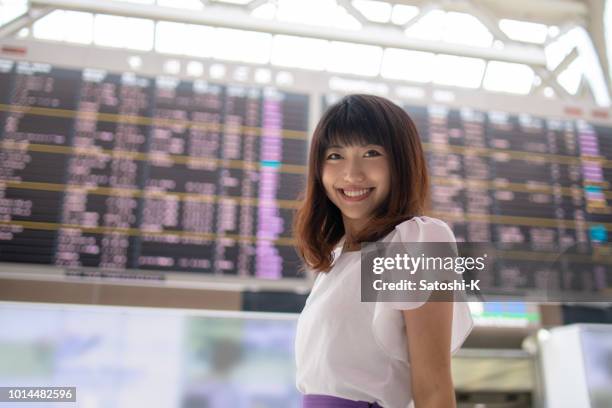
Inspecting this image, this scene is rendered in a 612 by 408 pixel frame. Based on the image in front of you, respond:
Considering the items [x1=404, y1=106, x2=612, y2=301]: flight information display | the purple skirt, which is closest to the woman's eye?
the purple skirt

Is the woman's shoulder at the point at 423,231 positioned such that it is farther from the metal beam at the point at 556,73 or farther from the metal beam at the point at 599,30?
the metal beam at the point at 556,73

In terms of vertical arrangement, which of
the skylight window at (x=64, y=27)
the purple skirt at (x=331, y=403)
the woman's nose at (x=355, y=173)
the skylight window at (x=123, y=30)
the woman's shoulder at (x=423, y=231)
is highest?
the skylight window at (x=123, y=30)

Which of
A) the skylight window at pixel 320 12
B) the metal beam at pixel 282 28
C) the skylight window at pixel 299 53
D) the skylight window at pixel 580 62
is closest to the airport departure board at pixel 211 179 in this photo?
the metal beam at pixel 282 28

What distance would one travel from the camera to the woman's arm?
28.8 inches

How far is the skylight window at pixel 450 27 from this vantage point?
14.8 feet

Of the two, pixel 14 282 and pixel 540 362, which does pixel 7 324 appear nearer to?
pixel 14 282

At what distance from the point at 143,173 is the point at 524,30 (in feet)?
12.9

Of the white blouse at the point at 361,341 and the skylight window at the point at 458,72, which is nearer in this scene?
the white blouse at the point at 361,341

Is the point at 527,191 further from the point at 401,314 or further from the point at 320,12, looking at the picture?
the point at 320,12

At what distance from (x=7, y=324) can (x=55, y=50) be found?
1.36 m

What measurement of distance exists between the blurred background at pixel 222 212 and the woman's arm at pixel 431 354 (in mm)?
1477

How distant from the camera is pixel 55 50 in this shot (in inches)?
99.0

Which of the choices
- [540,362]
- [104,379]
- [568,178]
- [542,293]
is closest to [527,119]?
[568,178]

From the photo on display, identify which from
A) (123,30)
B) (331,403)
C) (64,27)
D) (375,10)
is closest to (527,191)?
(331,403)
